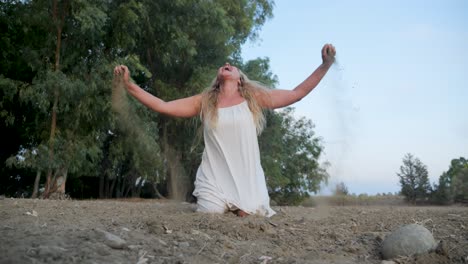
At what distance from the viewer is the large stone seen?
3336mm

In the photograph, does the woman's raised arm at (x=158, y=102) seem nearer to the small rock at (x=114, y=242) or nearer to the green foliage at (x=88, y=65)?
the small rock at (x=114, y=242)

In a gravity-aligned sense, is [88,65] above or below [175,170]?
above

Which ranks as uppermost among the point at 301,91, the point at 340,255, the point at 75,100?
the point at 75,100

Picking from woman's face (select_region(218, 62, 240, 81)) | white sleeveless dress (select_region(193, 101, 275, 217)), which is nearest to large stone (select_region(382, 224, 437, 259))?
white sleeveless dress (select_region(193, 101, 275, 217))

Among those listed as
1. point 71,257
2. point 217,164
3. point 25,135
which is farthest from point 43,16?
point 71,257

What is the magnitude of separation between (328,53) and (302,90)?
1.54 ft

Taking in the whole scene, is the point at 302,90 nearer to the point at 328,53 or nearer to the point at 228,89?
the point at 328,53

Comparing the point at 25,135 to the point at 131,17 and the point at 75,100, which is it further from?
the point at 131,17

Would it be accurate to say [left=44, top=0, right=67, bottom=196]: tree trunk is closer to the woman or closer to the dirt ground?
the dirt ground

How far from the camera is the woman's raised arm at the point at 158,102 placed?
16.1ft

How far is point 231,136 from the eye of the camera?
4.93m

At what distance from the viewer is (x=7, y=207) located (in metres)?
5.72

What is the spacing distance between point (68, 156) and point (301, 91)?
24.1 ft

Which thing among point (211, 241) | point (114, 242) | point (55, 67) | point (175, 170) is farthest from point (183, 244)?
point (175, 170)
